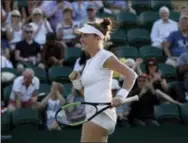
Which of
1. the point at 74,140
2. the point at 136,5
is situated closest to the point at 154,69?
the point at 74,140

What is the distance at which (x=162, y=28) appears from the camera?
1159 centimetres

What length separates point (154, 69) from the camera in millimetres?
9797

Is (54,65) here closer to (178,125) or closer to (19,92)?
(19,92)

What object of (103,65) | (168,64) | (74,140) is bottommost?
(74,140)

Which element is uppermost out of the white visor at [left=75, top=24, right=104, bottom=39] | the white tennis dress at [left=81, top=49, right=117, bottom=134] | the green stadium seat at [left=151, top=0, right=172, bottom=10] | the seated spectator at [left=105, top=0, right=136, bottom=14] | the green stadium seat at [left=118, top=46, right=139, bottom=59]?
the white visor at [left=75, top=24, right=104, bottom=39]

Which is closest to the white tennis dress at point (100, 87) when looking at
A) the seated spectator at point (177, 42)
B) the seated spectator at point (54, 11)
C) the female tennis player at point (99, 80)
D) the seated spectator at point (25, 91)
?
the female tennis player at point (99, 80)

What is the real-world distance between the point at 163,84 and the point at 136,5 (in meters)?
4.15

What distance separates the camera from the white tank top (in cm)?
505

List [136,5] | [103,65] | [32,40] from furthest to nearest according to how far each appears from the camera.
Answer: [136,5], [32,40], [103,65]

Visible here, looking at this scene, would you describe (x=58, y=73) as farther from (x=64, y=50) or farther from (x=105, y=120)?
(x=105, y=120)

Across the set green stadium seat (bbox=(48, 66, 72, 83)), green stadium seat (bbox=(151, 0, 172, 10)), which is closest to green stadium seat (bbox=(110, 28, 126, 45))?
green stadium seat (bbox=(48, 66, 72, 83))

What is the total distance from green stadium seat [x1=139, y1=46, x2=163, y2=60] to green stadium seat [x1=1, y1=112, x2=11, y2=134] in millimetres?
2849

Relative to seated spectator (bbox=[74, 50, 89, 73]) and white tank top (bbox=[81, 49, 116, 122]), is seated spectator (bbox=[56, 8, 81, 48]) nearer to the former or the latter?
seated spectator (bbox=[74, 50, 89, 73])

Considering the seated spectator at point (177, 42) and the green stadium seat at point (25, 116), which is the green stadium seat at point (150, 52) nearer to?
the seated spectator at point (177, 42)
